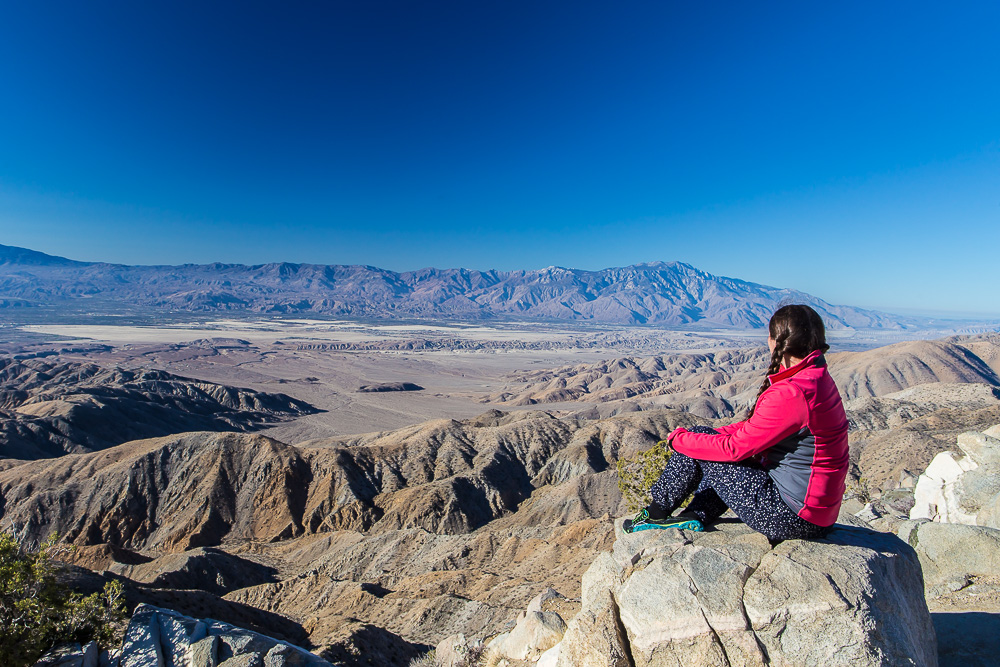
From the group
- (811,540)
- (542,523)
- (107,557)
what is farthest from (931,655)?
(107,557)

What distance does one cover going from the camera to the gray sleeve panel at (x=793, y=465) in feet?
15.5

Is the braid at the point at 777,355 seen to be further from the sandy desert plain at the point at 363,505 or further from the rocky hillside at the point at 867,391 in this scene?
the rocky hillside at the point at 867,391

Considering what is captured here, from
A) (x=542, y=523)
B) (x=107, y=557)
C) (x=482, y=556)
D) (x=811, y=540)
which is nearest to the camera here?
(x=811, y=540)

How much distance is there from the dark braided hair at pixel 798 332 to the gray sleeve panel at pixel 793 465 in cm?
51

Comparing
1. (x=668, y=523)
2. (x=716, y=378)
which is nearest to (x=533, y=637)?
(x=668, y=523)

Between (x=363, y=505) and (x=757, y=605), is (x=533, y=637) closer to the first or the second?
(x=757, y=605)

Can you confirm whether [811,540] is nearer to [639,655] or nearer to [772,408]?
[772,408]

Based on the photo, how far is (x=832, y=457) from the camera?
466 centimetres

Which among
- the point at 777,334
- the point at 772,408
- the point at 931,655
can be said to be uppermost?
the point at 777,334

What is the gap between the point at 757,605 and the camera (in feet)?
16.4

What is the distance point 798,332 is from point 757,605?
275 centimetres

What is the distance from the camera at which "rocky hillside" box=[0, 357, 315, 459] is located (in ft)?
195

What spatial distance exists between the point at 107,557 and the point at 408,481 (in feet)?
72.3

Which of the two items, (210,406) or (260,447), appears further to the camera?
(210,406)
